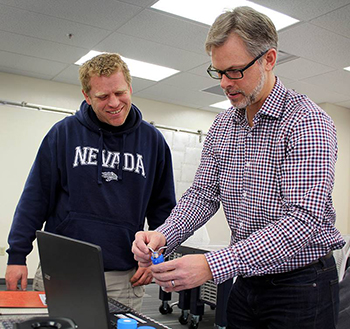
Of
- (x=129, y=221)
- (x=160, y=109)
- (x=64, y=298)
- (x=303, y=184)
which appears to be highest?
(x=160, y=109)

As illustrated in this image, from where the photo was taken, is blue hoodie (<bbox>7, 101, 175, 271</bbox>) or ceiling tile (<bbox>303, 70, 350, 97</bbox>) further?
ceiling tile (<bbox>303, 70, 350, 97</bbox>)

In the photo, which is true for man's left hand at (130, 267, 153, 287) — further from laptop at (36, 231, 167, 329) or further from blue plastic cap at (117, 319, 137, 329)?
blue plastic cap at (117, 319, 137, 329)

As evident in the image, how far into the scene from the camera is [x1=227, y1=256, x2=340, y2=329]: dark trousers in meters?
1.21

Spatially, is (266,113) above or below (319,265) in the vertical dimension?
above

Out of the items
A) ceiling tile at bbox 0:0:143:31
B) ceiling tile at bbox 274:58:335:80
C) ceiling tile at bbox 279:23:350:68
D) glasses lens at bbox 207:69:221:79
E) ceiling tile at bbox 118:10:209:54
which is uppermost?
ceiling tile at bbox 274:58:335:80

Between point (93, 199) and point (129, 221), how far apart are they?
0.16 meters

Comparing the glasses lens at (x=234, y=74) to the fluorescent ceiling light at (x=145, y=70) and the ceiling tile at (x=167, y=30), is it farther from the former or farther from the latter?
the fluorescent ceiling light at (x=145, y=70)

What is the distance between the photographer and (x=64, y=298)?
1.05 meters

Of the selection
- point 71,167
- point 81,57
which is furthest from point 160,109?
point 71,167

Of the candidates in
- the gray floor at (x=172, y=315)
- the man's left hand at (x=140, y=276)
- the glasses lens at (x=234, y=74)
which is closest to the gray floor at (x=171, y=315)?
the gray floor at (x=172, y=315)

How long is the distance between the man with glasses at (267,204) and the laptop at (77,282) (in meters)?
0.19

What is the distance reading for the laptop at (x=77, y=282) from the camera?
89cm

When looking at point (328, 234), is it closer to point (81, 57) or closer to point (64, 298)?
point (64, 298)

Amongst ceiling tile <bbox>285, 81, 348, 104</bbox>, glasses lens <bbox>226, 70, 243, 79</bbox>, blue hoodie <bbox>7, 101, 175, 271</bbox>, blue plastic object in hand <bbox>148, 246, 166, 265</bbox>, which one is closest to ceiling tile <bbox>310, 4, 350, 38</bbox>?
ceiling tile <bbox>285, 81, 348, 104</bbox>
